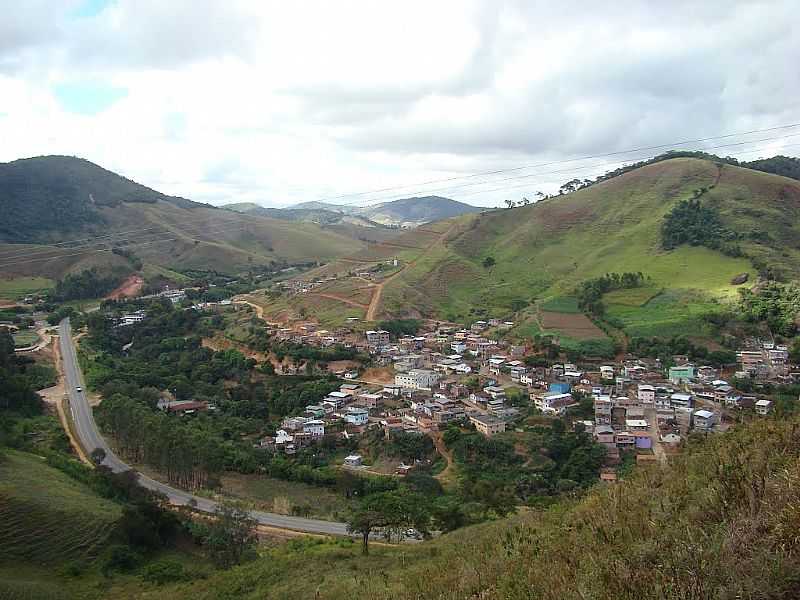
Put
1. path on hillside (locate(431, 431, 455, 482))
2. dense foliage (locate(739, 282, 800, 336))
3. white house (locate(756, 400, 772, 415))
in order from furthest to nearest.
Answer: dense foliage (locate(739, 282, 800, 336)) < white house (locate(756, 400, 772, 415)) < path on hillside (locate(431, 431, 455, 482))

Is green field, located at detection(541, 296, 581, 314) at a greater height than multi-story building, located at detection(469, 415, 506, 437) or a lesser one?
A: greater

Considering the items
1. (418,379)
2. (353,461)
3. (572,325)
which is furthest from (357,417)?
(572,325)

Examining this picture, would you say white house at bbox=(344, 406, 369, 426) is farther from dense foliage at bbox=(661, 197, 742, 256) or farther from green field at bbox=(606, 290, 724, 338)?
dense foliage at bbox=(661, 197, 742, 256)

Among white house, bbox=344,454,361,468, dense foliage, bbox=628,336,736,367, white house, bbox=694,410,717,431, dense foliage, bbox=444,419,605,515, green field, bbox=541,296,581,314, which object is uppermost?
green field, bbox=541,296,581,314

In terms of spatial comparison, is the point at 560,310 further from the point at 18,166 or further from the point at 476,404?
the point at 18,166

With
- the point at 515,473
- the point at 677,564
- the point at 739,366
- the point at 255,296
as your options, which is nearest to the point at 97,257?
the point at 255,296

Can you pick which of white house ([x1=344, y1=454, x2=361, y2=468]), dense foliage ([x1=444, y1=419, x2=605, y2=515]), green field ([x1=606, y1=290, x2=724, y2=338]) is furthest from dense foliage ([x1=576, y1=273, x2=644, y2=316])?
white house ([x1=344, y1=454, x2=361, y2=468])

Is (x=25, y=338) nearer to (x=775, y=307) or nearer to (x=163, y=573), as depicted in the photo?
(x=163, y=573)
